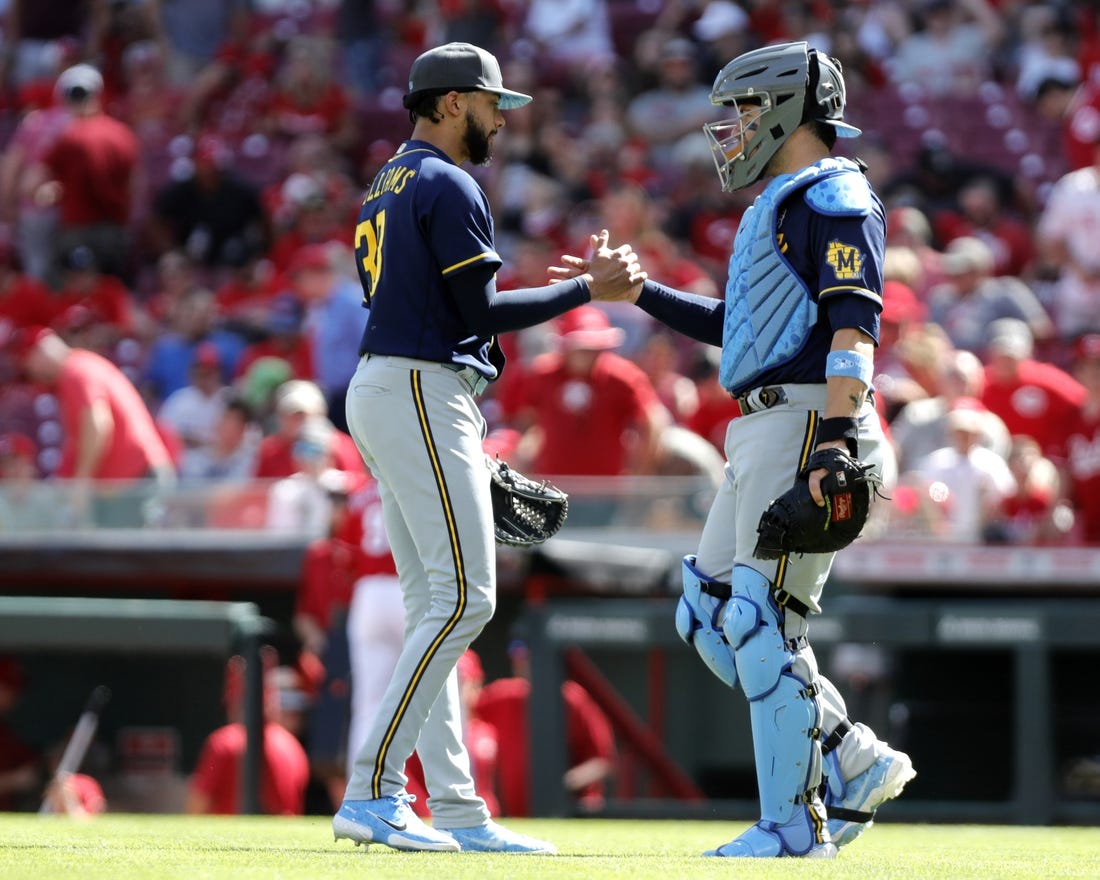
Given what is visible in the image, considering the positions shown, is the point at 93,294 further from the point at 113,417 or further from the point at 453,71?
the point at 453,71

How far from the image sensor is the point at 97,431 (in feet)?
35.1

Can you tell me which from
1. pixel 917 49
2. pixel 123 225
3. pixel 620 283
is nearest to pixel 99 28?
pixel 123 225

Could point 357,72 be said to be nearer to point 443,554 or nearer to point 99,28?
point 99,28

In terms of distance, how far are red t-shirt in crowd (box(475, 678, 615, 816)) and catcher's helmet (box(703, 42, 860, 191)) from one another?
397 centimetres

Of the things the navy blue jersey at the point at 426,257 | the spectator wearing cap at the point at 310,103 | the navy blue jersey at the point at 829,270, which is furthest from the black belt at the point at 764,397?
the spectator wearing cap at the point at 310,103

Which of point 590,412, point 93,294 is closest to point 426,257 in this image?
point 590,412

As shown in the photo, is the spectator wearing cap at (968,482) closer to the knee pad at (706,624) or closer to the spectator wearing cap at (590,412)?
the spectator wearing cap at (590,412)

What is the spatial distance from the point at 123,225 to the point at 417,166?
9.92 metres

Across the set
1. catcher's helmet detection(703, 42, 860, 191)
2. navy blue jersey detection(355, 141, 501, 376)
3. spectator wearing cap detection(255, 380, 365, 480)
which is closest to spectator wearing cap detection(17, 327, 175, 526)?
spectator wearing cap detection(255, 380, 365, 480)

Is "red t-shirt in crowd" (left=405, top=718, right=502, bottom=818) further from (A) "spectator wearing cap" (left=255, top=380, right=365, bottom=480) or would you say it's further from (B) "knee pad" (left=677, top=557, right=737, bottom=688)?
(B) "knee pad" (left=677, top=557, right=737, bottom=688)

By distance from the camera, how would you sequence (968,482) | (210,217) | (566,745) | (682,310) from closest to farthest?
(682,310) → (566,745) → (968,482) → (210,217)

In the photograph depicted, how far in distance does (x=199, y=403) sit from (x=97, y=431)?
1897 millimetres

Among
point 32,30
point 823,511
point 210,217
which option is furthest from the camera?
point 32,30

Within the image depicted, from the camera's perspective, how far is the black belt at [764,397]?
5.02 m
